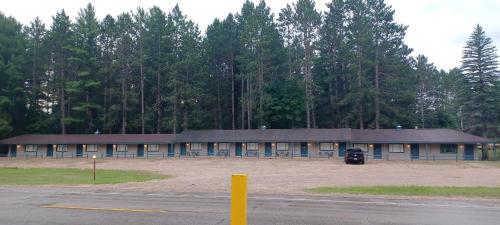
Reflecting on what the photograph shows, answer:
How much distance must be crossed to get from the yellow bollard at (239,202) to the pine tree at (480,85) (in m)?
58.4

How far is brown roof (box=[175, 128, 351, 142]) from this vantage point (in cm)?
5295

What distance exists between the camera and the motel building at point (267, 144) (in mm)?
49938

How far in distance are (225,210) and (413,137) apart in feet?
142

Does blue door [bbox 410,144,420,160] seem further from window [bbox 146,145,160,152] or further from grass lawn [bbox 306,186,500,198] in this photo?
window [bbox 146,145,160,152]

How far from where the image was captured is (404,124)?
66.1 metres

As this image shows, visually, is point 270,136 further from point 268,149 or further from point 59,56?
point 59,56

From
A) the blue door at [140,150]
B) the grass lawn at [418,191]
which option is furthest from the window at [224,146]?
the grass lawn at [418,191]

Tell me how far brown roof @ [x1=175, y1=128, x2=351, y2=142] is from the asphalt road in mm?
35927

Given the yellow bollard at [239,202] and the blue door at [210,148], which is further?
the blue door at [210,148]

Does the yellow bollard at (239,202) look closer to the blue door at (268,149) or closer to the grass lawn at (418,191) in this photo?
the grass lawn at (418,191)

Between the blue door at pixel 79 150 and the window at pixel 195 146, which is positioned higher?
the window at pixel 195 146

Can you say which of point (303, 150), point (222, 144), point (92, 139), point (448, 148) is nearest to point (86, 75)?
point (92, 139)

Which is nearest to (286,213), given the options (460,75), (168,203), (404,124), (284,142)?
(168,203)

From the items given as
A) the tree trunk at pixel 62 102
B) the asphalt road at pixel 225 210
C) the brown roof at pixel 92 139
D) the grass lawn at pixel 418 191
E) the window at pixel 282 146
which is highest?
the tree trunk at pixel 62 102
